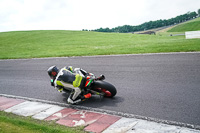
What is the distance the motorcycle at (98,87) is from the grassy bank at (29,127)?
1.80 meters

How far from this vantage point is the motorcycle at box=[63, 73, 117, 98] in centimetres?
705

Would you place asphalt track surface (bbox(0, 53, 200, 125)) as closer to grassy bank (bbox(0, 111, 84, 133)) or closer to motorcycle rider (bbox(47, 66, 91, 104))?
motorcycle rider (bbox(47, 66, 91, 104))

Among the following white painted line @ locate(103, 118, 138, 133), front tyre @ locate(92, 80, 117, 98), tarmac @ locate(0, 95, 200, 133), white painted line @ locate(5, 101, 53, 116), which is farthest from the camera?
front tyre @ locate(92, 80, 117, 98)

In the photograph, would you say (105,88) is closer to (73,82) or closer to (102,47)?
(73,82)

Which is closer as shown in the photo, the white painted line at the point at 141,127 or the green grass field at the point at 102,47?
the white painted line at the point at 141,127

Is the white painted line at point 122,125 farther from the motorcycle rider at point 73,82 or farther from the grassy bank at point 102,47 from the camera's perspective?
the grassy bank at point 102,47

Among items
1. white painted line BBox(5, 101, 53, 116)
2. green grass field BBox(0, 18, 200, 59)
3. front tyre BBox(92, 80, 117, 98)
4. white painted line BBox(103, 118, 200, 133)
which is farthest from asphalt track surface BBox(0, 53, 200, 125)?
green grass field BBox(0, 18, 200, 59)

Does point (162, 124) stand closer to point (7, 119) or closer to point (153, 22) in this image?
point (7, 119)

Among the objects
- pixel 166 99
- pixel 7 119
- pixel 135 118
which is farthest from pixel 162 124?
pixel 7 119

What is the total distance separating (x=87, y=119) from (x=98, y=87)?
1508 millimetres

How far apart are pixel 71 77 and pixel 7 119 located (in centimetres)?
239

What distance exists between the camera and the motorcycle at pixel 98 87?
705 cm

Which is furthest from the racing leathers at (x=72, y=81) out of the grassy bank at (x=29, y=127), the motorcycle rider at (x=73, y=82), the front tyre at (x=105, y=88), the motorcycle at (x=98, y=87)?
the grassy bank at (x=29, y=127)

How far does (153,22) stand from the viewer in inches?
5276
